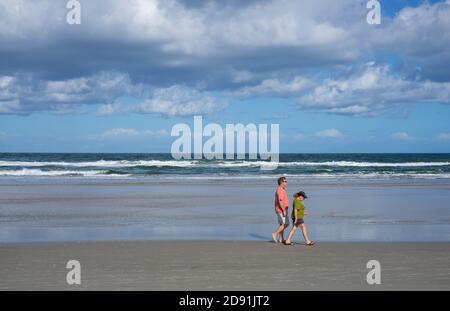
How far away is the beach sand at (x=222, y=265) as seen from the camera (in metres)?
7.80

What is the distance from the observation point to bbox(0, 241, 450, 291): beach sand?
780cm

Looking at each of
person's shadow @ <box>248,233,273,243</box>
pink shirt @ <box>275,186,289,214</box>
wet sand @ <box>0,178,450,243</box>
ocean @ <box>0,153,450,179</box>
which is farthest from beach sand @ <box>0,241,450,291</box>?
ocean @ <box>0,153,450,179</box>

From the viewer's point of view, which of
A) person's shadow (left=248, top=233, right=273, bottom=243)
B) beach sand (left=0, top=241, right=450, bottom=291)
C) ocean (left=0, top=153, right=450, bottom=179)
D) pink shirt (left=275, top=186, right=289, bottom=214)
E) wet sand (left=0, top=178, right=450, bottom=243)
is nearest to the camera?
beach sand (left=0, top=241, right=450, bottom=291)

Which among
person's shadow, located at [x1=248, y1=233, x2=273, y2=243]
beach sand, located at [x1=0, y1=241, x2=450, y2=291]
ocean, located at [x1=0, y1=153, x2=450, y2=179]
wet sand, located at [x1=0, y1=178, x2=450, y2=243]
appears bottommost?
beach sand, located at [x1=0, y1=241, x2=450, y2=291]

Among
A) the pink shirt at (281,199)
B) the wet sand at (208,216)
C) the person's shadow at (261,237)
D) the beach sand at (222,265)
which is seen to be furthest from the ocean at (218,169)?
the beach sand at (222,265)

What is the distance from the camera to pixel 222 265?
9164 mm

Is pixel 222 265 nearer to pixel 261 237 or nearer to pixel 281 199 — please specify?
pixel 281 199

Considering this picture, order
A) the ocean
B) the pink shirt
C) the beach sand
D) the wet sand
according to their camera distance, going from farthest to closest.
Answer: the ocean
the wet sand
the pink shirt
the beach sand

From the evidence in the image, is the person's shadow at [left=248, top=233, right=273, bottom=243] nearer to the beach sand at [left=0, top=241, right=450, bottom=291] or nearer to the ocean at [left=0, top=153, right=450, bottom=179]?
the beach sand at [left=0, top=241, right=450, bottom=291]

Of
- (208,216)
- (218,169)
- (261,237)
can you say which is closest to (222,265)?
(261,237)

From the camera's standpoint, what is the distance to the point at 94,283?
7879 mm
